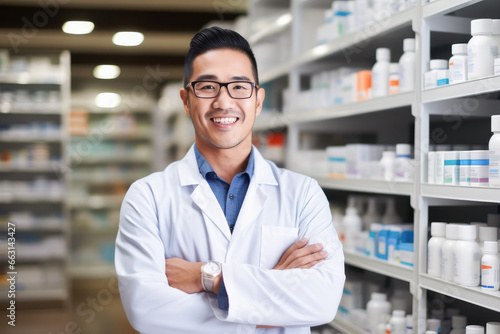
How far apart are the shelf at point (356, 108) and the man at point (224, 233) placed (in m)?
0.82

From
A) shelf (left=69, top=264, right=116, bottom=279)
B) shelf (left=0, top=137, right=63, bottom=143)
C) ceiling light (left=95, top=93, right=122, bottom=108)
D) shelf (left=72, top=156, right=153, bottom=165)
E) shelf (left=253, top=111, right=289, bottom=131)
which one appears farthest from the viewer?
ceiling light (left=95, top=93, right=122, bottom=108)

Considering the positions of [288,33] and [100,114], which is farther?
[100,114]

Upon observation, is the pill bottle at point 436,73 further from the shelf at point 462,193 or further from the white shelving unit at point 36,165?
the white shelving unit at point 36,165

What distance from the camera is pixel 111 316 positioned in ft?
19.7

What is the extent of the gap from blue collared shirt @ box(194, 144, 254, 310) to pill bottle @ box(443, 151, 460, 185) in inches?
33.8

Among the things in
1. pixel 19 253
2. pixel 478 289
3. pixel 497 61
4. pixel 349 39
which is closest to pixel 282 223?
pixel 478 289

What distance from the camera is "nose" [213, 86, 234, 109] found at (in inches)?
69.9

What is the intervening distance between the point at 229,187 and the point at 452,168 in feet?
3.10

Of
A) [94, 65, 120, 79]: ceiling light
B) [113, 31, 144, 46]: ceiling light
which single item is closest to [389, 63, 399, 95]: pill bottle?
[113, 31, 144, 46]: ceiling light

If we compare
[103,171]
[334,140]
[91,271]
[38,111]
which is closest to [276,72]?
[334,140]

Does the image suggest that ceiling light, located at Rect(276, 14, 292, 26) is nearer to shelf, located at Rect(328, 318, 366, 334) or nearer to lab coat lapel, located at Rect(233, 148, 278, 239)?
shelf, located at Rect(328, 318, 366, 334)

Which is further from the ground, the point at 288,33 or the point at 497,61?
the point at 288,33

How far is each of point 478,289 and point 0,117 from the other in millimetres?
6642

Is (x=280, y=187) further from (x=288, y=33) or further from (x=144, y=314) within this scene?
(x=288, y=33)
